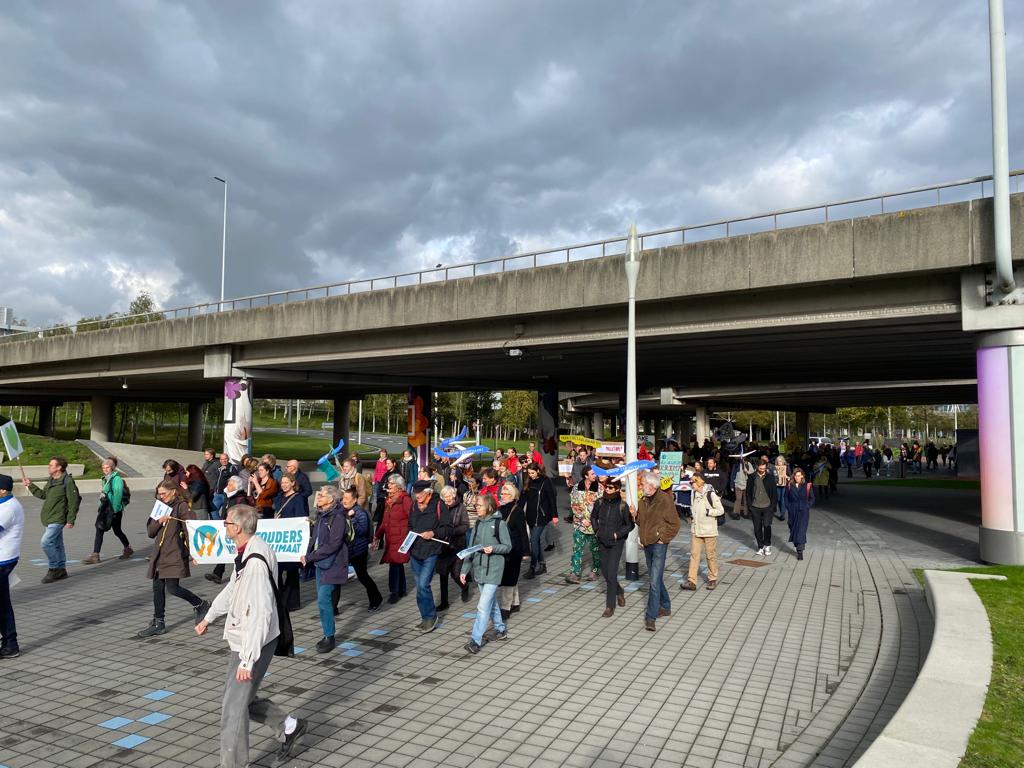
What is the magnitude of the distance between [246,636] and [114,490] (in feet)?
27.2

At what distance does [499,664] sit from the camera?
6953 mm

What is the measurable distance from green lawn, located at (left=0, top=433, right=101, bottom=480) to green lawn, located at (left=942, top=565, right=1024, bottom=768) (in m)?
32.8

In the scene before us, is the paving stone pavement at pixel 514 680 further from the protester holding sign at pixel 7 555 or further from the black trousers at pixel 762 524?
the black trousers at pixel 762 524

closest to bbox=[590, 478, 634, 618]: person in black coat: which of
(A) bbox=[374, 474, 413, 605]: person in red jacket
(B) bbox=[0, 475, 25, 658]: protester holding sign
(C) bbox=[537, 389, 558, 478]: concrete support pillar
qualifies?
(A) bbox=[374, 474, 413, 605]: person in red jacket

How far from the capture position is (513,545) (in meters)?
8.20

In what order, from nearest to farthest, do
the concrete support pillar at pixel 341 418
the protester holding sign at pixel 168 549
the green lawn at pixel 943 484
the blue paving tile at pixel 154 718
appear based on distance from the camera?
the blue paving tile at pixel 154 718
the protester holding sign at pixel 168 549
the green lawn at pixel 943 484
the concrete support pillar at pixel 341 418

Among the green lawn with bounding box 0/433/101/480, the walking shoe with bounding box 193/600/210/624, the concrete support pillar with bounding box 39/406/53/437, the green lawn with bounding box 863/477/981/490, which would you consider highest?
the concrete support pillar with bounding box 39/406/53/437

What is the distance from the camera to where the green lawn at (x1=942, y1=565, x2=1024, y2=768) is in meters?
4.24

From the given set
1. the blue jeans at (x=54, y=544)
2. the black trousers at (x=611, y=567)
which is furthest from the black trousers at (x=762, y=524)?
the blue jeans at (x=54, y=544)

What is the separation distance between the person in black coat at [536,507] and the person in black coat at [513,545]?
1.64m

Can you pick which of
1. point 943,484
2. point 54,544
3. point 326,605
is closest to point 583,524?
point 326,605

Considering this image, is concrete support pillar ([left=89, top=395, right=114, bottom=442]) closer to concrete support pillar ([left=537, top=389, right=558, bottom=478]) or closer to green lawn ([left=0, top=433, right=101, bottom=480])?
green lawn ([left=0, top=433, right=101, bottom=480])

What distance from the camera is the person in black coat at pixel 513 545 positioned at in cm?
820

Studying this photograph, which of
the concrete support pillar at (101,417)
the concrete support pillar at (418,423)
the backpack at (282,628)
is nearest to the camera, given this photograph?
the backpack at (282,628)
